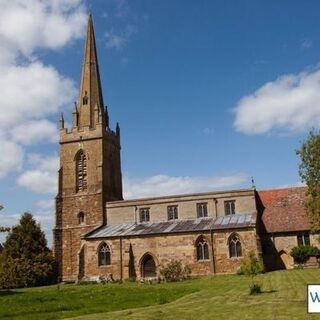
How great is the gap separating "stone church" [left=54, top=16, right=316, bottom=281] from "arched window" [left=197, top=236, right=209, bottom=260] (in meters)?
0.09

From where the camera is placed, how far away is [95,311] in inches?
769

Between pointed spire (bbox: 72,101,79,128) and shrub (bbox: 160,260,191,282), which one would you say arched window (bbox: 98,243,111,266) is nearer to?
shrub (bbox: 160,260,191,282)

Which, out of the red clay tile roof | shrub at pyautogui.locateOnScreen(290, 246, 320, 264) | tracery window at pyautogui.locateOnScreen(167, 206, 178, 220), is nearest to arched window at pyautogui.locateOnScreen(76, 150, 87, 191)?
tracery window at pyautogui.locateOnScreen(167, 206, 178, 220)

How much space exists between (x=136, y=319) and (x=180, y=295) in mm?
9270

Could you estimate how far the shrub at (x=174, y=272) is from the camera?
41.5 meters

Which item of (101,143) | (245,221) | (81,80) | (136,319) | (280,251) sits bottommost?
(136,319)

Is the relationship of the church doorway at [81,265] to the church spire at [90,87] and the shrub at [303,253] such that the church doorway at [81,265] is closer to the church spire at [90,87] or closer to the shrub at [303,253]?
the church spire at [90,87]

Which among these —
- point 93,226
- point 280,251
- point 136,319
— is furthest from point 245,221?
point 136,319

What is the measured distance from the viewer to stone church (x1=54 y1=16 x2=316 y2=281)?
1741 inches

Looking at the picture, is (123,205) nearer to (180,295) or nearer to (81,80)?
(81,80)

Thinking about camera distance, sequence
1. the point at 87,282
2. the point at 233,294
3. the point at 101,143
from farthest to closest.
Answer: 1. the point at 101,143
2. the point at 87,282
3. the point at 233,294

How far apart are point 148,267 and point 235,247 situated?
8.63 m

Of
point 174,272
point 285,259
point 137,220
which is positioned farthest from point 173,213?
point 285,259

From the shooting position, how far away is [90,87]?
58438 mm
